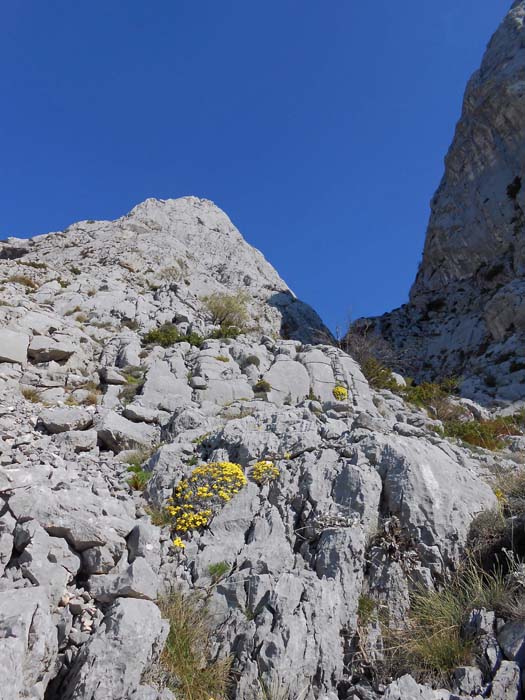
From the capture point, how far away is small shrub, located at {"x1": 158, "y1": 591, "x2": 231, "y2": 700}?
4051mm

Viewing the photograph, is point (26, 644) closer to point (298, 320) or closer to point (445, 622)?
point (445, 622)

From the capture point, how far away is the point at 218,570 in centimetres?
541

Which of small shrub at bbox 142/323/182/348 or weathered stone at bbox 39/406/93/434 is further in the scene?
small shrub at bbox 142/323/182/348

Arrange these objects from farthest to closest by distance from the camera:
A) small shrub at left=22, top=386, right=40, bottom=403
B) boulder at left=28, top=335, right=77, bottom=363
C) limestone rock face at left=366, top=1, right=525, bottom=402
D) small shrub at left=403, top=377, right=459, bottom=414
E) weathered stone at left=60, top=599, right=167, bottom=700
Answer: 1. limestone rock face at left=366, top=1, right=525, bottom=402
2. small shrub at left=403, top=377, right=459, bottom=414
3. boulder at left=28, top=335, right=77, bottom=363
4. small shrub at left=22, top=386, right=40, bottom=403
5. weathered stone at left=60, top=599, right=167, bottom=700

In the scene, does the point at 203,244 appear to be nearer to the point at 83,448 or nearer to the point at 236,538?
the point at 83,448

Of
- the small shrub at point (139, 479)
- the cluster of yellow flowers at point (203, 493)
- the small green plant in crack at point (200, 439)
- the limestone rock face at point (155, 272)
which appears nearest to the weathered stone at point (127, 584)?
the cluster of yellow flowers at point (203, 493)

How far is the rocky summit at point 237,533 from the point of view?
4.06m

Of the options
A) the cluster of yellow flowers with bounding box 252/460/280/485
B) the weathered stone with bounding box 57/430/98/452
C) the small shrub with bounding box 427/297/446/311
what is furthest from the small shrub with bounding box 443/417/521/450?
the small shrub with bounding box 427/297/446/311

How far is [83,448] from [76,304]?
990 cm

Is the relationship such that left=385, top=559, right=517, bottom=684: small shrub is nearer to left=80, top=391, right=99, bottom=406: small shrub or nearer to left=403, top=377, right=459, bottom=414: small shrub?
left=80, top=391, right=99, bottom=406: small shrub

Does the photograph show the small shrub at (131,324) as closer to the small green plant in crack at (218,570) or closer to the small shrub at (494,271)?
the small green plant in crack at (218,570)

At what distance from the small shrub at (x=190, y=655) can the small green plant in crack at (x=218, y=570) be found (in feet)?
1.31

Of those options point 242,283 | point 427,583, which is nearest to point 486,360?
point 242,283

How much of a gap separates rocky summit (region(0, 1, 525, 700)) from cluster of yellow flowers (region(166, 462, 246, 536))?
3cm
